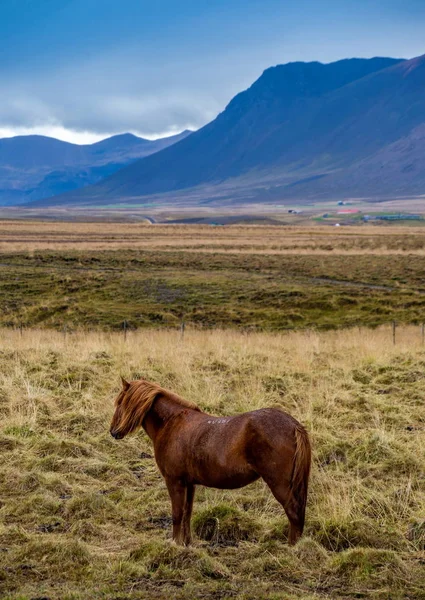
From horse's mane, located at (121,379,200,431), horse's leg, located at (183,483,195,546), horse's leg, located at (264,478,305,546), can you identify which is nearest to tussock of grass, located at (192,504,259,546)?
horse's leg, located at (183,483,195,546)

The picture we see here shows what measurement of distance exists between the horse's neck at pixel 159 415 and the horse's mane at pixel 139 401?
0.19ft

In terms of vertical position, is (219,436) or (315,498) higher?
(219,436)

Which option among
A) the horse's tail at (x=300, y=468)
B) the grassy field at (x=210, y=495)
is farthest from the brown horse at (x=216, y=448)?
the grassy field at (x=210, y=495)

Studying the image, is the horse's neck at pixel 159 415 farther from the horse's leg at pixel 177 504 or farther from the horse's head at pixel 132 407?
the horse's leg at pixel 177 504

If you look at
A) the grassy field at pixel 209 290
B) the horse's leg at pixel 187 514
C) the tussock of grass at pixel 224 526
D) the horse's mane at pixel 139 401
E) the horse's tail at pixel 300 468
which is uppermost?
the horse's mane at pixel 139 401

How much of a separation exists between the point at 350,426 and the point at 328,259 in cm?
4562

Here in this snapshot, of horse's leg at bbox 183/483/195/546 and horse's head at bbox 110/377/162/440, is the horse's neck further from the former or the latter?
horse's leg at bbox 183/483/195/546

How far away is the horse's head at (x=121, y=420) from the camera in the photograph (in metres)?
7.50

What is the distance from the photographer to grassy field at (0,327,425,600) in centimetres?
637

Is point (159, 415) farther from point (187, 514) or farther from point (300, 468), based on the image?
point (300, 468)

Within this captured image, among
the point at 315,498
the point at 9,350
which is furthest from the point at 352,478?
the point at 9,350

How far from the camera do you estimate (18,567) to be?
659cm

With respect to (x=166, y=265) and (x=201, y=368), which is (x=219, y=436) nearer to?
(x=201, y=368)

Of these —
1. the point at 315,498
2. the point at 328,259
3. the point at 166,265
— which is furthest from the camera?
the point at 328,259
